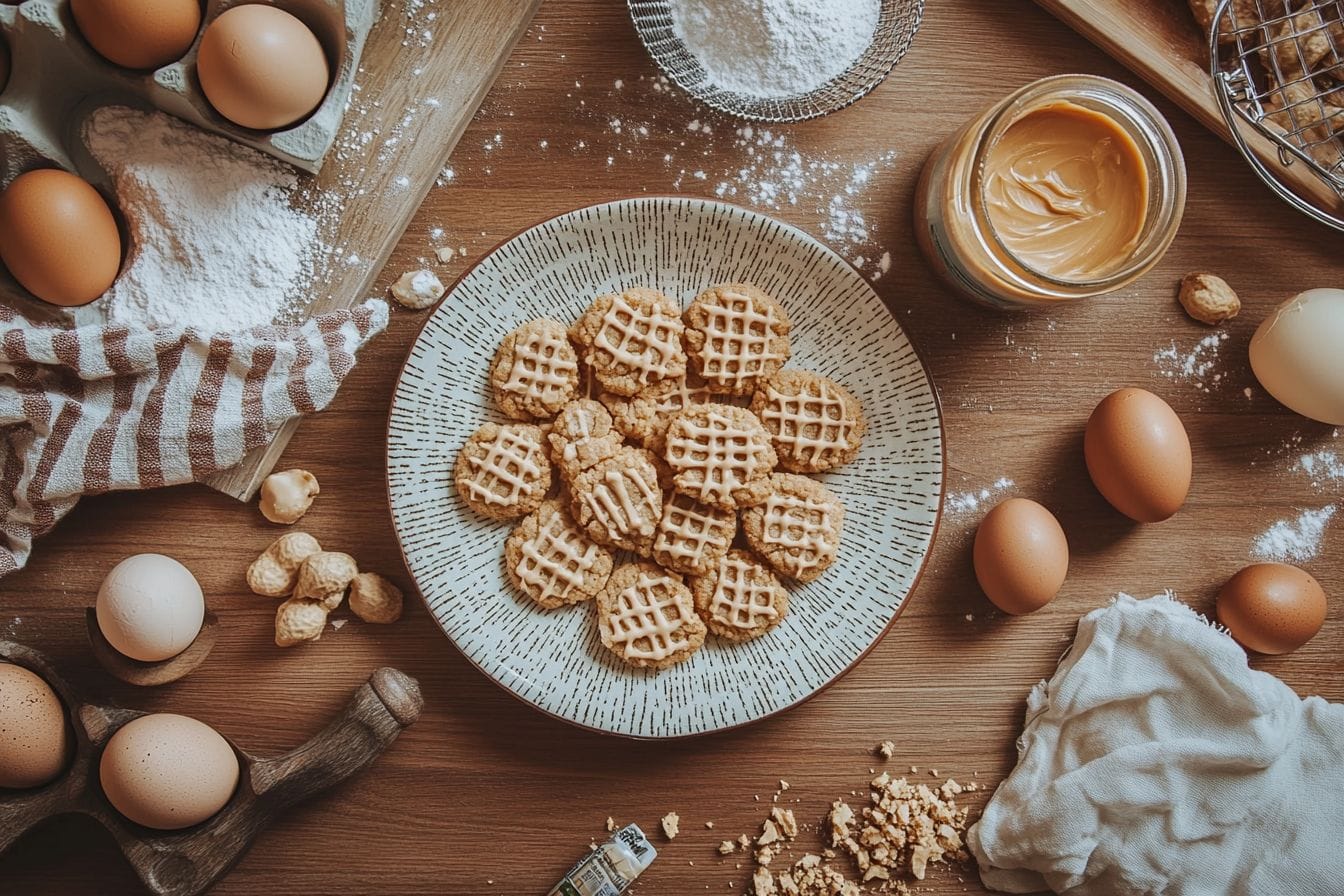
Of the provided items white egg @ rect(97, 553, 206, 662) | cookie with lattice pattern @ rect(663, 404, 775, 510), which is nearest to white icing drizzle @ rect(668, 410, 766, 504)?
cookie with lattice pattern @ rect(663, 404, 775, 510)

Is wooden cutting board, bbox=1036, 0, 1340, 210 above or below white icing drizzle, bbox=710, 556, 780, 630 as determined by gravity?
above

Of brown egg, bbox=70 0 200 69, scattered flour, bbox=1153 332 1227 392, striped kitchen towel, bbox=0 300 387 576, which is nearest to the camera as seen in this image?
brown egg, bbox=70 0 200 69

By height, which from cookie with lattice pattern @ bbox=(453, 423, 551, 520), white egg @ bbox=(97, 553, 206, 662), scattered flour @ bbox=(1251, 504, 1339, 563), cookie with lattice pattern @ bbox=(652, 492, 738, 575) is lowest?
white egg @ bbox=(97, 553, 206, 662)

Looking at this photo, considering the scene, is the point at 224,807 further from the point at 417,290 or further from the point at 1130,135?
the point at 1130,135

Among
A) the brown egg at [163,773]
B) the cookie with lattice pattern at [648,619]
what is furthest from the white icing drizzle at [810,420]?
the brown egg at [163,773]

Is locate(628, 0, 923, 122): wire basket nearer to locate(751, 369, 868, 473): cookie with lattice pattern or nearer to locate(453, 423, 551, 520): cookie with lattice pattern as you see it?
locate(751, 369, 868, 473): cookie with lattice pattern

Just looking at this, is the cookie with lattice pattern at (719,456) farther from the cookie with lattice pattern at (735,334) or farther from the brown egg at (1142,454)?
the brown egg at (1142,454)
